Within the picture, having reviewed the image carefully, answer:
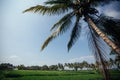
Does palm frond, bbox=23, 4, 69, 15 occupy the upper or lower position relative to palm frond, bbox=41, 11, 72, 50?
upper

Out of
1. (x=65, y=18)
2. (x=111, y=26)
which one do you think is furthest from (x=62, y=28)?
(x=111, y=26)

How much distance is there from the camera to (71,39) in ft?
27.1

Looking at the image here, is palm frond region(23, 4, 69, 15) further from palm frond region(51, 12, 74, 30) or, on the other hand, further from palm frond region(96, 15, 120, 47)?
palm frond region(96, 15, 120, 47)

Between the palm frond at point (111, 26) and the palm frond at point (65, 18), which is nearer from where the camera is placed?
the palm frond at point (111, 26)

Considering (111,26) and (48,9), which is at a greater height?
(48,9)

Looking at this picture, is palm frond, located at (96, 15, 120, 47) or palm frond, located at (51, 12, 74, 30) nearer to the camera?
palm frond, located at (96, 15, 120, 47)

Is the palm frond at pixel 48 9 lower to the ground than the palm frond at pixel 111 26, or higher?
higher

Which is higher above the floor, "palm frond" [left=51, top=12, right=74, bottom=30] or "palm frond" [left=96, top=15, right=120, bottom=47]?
"palm frond" [left=51, top=12, right=74, bottom=30]

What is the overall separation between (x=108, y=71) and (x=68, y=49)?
110 inches

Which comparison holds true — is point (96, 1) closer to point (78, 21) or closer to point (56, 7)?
point (78, 21)

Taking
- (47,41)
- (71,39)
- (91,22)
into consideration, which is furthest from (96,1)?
(47,41)

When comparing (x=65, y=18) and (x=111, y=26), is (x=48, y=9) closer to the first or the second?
(x=65, y=18)

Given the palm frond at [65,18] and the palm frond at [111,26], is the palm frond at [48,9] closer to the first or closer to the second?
the palm frond at [65,18]

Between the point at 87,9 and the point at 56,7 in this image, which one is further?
the point at 56,7
